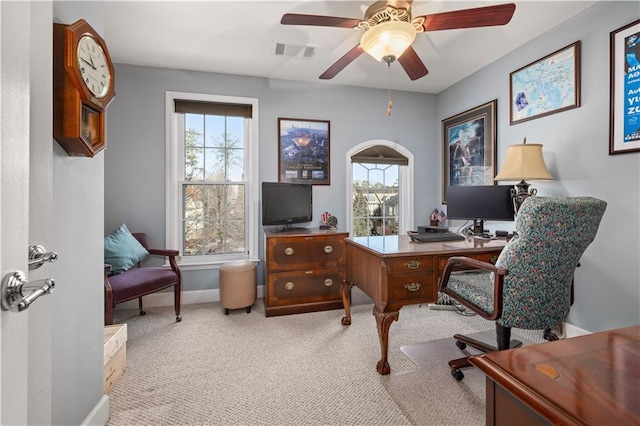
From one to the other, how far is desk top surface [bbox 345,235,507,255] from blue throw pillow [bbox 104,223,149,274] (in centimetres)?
218

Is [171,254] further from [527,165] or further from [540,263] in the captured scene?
[527,165]

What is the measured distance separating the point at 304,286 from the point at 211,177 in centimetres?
177

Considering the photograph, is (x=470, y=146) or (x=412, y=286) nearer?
(x=412, y=286)

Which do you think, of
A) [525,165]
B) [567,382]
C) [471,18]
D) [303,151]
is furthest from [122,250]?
[525,165]

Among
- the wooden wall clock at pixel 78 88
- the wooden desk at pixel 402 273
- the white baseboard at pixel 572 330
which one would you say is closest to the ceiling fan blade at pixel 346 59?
the wooden desk at pixel 402 273

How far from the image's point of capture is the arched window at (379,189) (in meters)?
3.97

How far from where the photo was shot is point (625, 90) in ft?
6.81

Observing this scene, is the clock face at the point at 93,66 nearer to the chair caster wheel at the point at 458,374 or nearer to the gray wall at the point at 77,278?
the gray wall at the point at 77,278

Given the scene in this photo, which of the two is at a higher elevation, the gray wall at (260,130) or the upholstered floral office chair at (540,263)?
the gray wall at (260,130)

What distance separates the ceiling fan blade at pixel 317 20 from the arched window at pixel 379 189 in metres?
2.03

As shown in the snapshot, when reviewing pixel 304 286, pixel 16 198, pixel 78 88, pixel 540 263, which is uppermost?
pixel 78 88

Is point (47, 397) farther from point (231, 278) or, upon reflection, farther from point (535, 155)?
point (535, 155)

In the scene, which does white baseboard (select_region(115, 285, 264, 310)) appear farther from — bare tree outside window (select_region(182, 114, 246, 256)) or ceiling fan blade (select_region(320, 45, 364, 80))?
ceiling fan blade (select_region(320, 45, 364, 80))

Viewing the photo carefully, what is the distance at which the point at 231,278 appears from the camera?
3021mm
